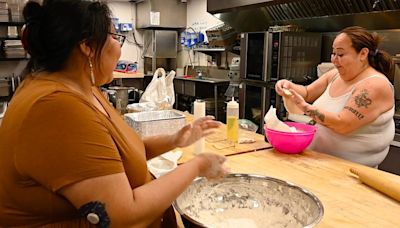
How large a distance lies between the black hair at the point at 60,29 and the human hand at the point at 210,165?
439 mm

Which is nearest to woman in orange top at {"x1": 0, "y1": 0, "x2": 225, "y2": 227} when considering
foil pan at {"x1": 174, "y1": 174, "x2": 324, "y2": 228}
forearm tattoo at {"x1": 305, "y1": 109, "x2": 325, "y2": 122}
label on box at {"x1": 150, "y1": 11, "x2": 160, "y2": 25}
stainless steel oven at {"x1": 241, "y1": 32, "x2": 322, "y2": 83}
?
foil pan at {"x1": 174, "y1": 174, "x2": 324, "y2": 228}

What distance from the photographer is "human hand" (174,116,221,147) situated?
1.44m

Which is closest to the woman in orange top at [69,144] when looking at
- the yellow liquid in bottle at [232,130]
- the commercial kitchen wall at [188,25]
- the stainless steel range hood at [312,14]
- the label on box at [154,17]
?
the yellow liquid in bottle at [232,130]

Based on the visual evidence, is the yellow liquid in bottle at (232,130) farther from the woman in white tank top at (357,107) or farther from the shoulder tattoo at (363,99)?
the shoulder tattoo at (363,99)

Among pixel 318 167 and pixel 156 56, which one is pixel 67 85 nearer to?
pixel 318 167

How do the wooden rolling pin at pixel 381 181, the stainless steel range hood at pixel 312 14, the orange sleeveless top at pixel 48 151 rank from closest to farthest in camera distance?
the orange sleeveless top at pixel 48 151
the wooden rolling pin at pixel 381 181
the stainless steel range hood at pixel 312 14

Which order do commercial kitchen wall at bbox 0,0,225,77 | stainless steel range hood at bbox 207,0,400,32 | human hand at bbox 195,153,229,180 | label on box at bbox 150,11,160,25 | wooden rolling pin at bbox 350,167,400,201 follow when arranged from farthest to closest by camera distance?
1. label on box at bbox 150,11,160,25
2. commercial kitchen wall at bbox 0,0,225,77
3. stainless steel range hood at bbox 207,0,400,32
4. wooden rolling pin at bbox 350,167,400,201
5. human hand at bbox 195,153,229,180

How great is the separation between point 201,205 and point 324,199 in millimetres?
474

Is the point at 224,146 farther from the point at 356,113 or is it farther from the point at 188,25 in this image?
the point at 188,25

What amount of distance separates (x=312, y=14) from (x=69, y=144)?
4.05 metres

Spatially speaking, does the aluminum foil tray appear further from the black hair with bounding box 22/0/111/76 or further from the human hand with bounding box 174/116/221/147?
the black hair with bounding box 22/0/111/76

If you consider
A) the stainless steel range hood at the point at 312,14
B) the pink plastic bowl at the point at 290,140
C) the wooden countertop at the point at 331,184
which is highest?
the stainless steel range hood at the point at 312,14

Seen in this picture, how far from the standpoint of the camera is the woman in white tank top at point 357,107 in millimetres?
1913

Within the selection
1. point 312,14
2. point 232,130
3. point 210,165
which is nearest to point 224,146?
point 232,130
